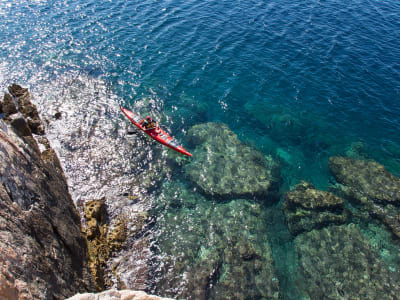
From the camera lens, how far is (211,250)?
17422mm

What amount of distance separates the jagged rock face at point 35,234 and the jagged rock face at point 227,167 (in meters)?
10.7

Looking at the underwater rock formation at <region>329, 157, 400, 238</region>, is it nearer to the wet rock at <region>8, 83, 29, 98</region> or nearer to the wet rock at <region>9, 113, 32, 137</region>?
the wet rock at <region>9, 113, 32, 137</region>

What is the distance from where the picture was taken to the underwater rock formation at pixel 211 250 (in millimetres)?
15773

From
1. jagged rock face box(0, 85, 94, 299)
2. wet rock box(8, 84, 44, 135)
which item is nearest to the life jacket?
jagged rock face box(0, 85, 94, 299)

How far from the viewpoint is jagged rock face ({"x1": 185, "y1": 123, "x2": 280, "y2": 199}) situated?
2117 cm

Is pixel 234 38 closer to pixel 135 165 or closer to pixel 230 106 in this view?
pixel 230 106

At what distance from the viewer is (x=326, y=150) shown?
2503 cm

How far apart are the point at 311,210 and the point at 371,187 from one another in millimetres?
6265

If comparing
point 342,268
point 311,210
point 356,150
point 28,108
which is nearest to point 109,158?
point 28,108

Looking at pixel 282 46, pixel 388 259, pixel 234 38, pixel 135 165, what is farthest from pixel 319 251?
pixel 234 38

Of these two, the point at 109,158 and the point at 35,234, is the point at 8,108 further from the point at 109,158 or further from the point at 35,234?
the point at 35,234

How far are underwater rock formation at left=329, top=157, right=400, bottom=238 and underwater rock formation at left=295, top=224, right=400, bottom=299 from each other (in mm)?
2815

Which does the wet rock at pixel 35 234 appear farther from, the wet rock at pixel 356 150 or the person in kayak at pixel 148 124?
the wet rock at pixel 356 150

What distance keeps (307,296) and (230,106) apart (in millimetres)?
19746
